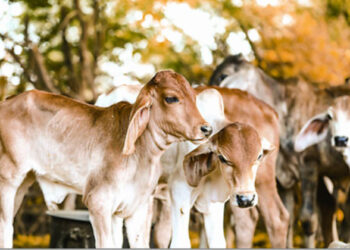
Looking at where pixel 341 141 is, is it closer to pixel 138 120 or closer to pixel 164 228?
pixel 164 228

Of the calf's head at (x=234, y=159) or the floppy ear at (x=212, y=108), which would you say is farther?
the floppy ear at (x=212, y=108)

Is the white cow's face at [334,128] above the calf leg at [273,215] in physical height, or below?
above

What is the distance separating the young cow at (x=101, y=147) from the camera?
3.19 meters

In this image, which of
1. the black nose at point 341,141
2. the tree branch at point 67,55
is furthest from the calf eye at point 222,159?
the tree branch at point 67,55

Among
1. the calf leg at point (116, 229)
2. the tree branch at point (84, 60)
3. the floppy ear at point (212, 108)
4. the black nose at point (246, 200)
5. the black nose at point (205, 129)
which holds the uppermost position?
the tree branch at point (84, 60)

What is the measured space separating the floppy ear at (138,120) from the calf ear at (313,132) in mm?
2350

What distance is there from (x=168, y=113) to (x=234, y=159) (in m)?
0.44

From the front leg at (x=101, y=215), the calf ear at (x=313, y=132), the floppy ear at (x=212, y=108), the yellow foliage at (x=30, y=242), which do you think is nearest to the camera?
the front leg at (x=101, y=215)

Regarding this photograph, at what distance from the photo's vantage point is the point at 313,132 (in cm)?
534

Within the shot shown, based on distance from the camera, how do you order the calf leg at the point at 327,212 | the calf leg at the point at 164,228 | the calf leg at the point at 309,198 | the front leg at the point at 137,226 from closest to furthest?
the front leg at the point at 137,226
the calf leg at the point at 164,228
the calf leg at the point at 309,198
the calf leg at the point at 327,212

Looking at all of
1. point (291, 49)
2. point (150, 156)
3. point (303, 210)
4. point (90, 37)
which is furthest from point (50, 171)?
point (90, 37)

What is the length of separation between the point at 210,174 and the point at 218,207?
219mm

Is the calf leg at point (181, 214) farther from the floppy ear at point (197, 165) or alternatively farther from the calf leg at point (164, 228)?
the calf leg at point (164, 228)

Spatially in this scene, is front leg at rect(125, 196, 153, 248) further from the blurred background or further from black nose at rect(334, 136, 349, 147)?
the blurred background
